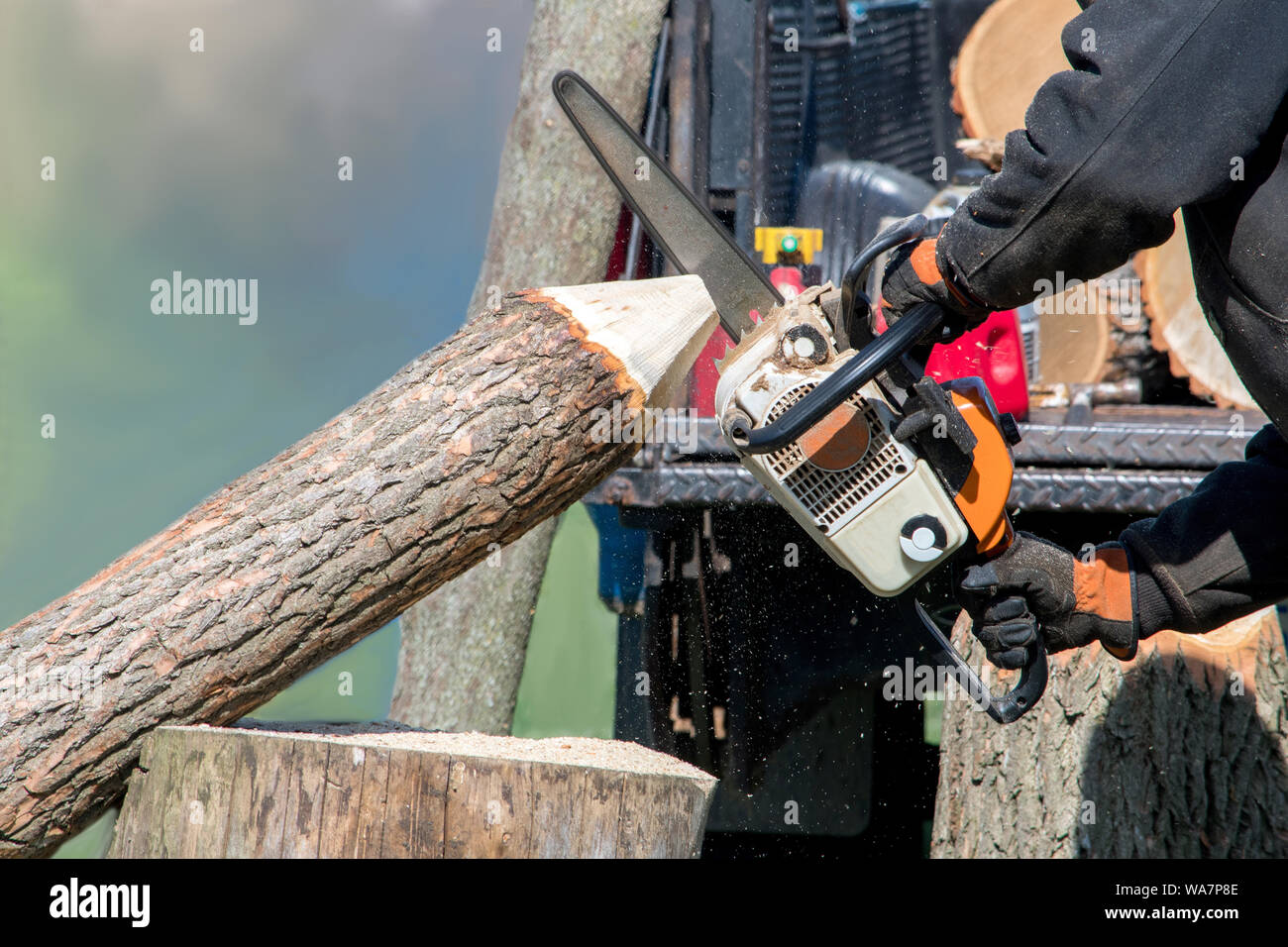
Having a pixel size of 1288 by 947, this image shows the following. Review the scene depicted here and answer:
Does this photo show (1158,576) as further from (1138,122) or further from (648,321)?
(648,321)

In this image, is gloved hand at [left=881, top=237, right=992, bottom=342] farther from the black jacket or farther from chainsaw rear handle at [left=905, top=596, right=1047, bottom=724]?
chainsaw rear handle at [left=905, top=596, right=1047, bottom=724]

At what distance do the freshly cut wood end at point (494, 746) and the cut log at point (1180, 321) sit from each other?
205cm

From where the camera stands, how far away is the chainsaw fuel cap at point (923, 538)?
157cm

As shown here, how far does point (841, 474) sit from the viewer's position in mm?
1596

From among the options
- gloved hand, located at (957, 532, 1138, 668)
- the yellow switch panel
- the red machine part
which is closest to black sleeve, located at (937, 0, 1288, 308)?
gloved hand, located at (957, 532, 1138, 668)

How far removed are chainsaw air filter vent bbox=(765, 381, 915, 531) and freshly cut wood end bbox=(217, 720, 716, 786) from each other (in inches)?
18.4

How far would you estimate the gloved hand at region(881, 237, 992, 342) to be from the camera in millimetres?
1489

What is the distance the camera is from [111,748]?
168 centimetres

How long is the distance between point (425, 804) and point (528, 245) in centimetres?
220

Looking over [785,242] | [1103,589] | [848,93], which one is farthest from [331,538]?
[848,93]

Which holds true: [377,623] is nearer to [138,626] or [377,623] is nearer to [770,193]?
[138,626]

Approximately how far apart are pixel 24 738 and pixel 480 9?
137 inches

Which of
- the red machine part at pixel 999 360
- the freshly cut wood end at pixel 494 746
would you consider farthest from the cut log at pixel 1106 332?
the freshly cut wood end at pixel 494 746

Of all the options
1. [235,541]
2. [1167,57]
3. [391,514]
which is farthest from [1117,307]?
[235,541]
